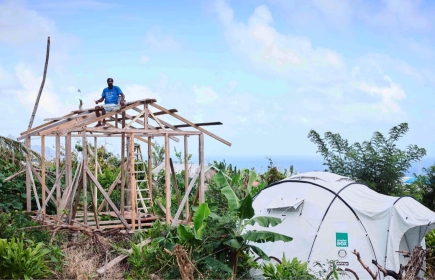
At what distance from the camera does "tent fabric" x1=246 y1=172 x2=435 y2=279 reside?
995cm

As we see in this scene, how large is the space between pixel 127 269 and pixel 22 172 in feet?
19.7

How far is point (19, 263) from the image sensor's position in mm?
8391

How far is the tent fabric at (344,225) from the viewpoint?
995 centimetres

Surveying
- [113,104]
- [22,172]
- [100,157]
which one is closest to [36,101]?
[100,157]

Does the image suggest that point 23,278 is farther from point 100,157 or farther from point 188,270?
point 100,157

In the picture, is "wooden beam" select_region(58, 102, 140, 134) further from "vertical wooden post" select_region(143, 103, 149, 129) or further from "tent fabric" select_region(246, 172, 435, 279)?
"tent fabric" select_region(246, 172, 435, 279)

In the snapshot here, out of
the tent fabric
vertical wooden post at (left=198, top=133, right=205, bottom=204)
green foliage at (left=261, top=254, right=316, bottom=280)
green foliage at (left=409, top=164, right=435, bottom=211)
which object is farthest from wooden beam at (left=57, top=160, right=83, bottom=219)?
green foliage at (left=409, top=164, right=435, bottom=211)

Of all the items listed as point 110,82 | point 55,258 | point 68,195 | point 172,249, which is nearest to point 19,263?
point 55,258

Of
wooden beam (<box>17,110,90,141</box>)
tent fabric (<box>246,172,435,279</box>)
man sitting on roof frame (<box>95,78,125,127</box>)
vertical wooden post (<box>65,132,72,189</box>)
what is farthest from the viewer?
man sitting on roof frame (<box>95,78,125,127</box>)

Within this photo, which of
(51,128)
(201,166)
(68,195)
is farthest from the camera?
(201,166)

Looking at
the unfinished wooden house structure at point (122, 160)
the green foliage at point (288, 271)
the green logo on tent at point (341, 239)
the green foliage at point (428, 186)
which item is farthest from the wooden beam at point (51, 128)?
the green foliage at point (428, 186)

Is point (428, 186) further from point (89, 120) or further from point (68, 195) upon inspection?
point (68, 195)

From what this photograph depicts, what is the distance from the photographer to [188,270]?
8.28m

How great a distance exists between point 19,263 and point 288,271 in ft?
14.5
